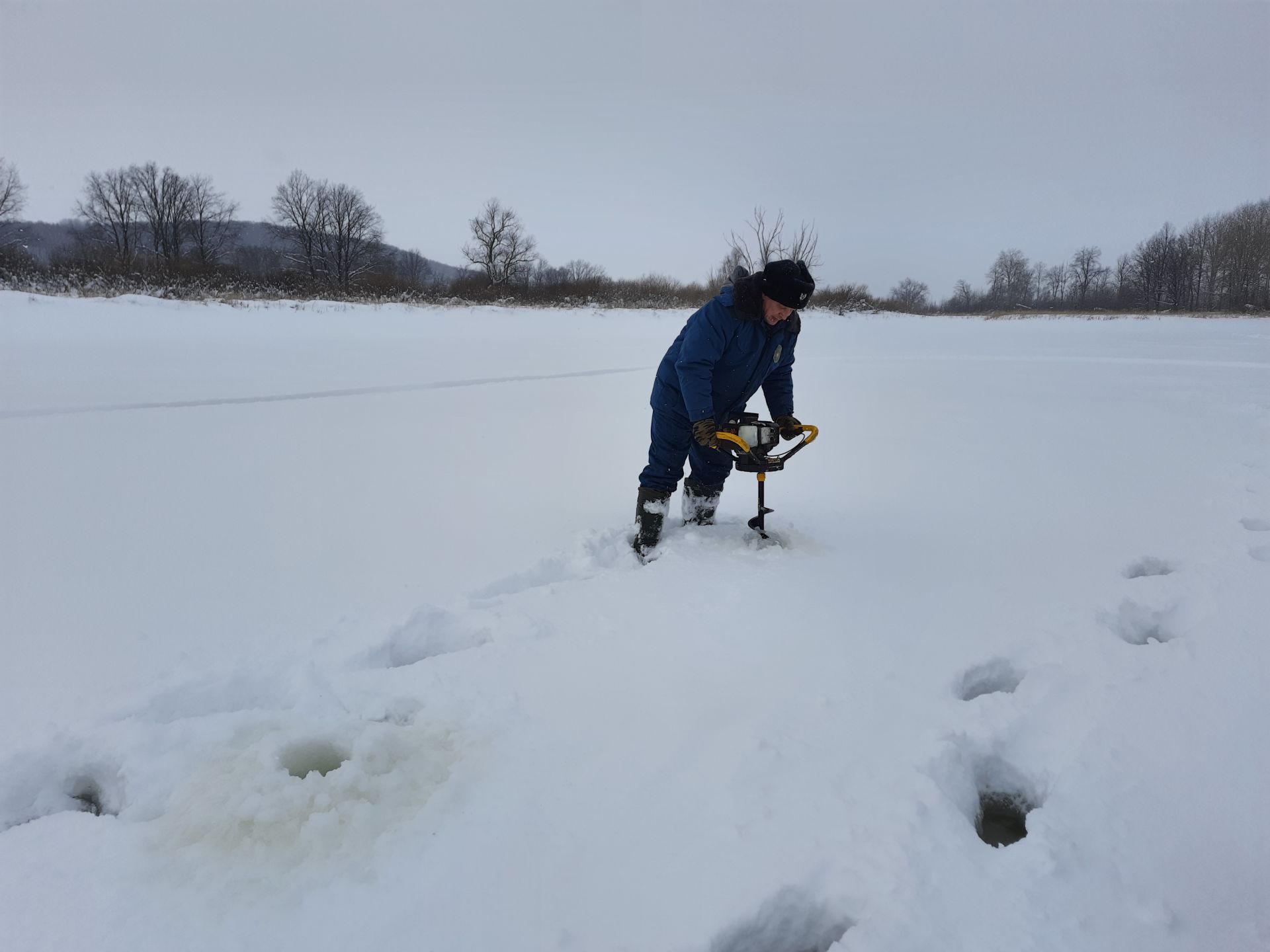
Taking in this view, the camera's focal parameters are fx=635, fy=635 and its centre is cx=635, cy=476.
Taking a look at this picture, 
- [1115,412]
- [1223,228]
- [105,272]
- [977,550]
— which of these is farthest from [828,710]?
[1223,228]

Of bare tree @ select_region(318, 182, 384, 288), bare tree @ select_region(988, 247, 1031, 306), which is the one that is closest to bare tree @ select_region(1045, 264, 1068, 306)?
bare tree @ select_region(988, 247, 1031, 306)

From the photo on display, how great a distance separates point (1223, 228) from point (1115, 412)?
47.6 metres

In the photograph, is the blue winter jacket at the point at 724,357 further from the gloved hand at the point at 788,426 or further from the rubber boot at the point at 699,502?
the rubber boot at the point at 699,502

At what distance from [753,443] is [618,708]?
1463 mm

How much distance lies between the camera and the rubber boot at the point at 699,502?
11.5ft

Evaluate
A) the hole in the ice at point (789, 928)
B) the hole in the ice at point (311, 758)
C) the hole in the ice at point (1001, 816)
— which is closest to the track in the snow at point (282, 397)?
the hole in the ice at point (311, 758)

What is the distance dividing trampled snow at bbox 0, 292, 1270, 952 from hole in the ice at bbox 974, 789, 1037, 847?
5cm

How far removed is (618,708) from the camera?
6.53 ft

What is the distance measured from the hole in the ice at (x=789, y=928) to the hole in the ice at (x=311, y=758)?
46.0 inches

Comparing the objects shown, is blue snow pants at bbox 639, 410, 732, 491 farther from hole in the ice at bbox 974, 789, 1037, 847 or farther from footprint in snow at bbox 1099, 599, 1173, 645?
hole in the ice at bbox 974, 789, 1037, 847

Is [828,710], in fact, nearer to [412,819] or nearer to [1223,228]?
[412,819]

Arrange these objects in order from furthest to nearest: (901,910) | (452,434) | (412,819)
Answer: (452,434), (412,819), (901,910)

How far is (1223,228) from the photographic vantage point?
39500 mm

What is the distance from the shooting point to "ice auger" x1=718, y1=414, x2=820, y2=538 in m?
2.84
